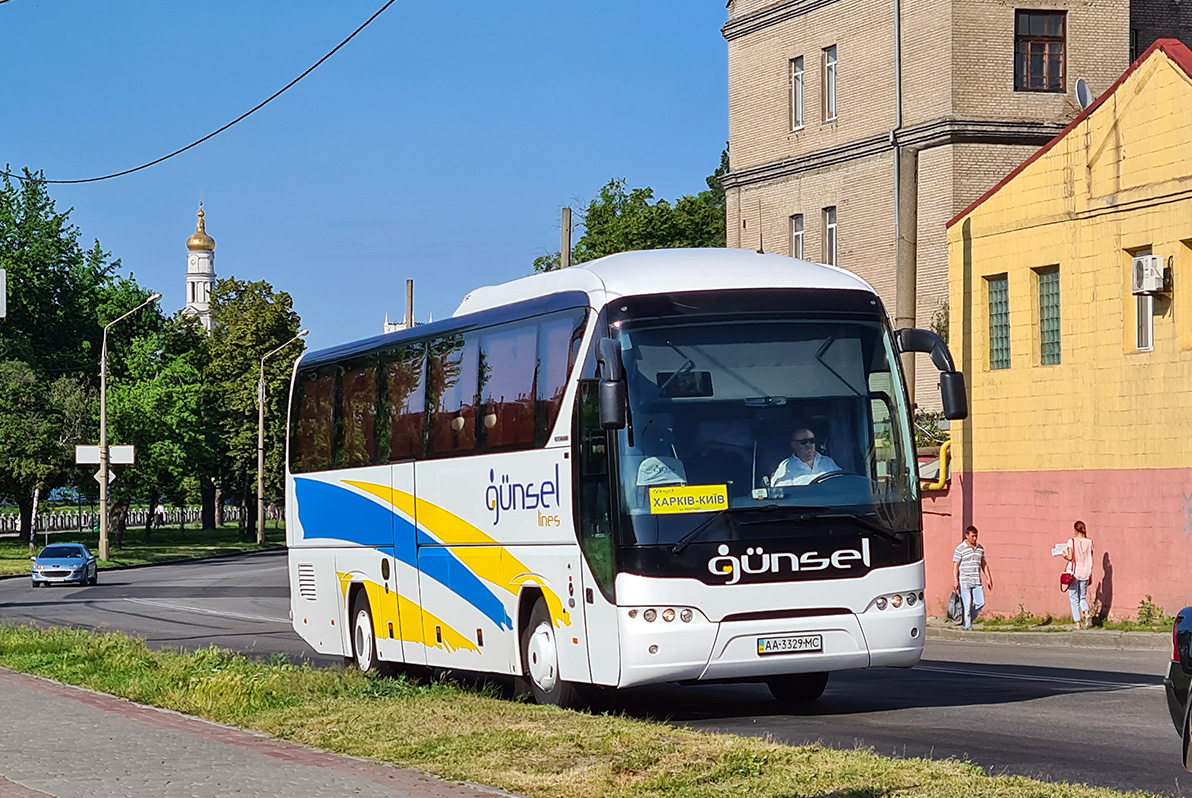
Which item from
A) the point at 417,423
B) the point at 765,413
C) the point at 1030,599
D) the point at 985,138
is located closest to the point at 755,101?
the point at 985,138

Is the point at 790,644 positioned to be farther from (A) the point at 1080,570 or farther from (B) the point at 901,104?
(B) the point at 901,104

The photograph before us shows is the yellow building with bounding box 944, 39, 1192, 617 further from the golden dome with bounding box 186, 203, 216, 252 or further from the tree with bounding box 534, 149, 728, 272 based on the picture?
the golden dome with bounding box 186, 203, 216, 252

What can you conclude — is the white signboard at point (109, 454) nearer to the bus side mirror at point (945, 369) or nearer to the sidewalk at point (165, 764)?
the sidewalk at point (165, 764)

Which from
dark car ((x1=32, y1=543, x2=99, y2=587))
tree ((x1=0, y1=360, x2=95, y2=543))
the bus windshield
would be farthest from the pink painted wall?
tree ((x1=0, y1=360, x2=95, y2=543))

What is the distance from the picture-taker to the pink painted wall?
83.4 ft

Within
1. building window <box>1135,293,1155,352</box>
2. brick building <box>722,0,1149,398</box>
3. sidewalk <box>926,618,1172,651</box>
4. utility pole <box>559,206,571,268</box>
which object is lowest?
sidewalk <box>926,618,1172,651</box>

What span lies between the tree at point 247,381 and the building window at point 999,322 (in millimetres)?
62580

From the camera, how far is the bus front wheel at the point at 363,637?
18812 millimetres

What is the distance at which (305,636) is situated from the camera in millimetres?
20594

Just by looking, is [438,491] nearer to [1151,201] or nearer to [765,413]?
[765,413]

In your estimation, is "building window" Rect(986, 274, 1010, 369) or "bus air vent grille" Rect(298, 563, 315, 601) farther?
"building window" Rect(986, 274, 1010, 369)

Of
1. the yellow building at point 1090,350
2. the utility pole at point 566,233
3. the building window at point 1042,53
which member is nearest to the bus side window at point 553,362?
the yellow building at point 1090,350

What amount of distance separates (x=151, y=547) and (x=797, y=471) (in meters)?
70.5

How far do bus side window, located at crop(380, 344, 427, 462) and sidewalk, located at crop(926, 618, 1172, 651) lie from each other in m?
10.3
